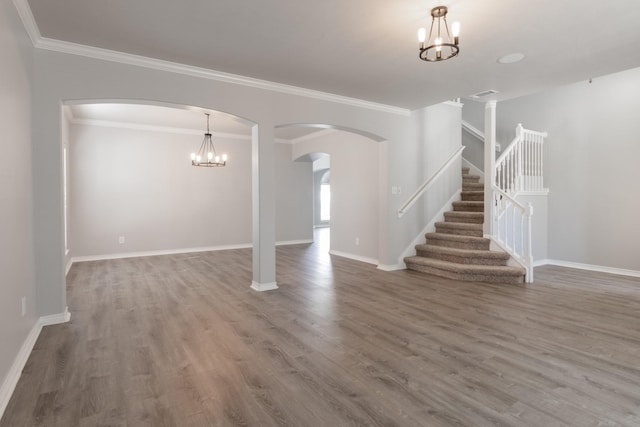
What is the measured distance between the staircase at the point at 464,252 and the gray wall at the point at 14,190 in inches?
200

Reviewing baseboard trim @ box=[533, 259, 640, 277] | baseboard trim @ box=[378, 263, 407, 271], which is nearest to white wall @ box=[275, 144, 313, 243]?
baseboard trim @ box=[378, 263, 407, 271]

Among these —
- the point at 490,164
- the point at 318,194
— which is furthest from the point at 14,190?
the point at 318,194

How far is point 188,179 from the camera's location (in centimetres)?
809

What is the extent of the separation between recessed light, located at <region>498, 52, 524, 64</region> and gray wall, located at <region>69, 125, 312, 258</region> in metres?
6.18

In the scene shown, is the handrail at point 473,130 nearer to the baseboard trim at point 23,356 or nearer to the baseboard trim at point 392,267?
the baseboard trim at point 392,267

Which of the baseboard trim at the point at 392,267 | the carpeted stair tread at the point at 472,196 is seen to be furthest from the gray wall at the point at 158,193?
the carpeted stair tread at the point at 472,196

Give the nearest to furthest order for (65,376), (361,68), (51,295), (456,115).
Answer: (65,376) < (51,295) < (361,68) < (456,115)

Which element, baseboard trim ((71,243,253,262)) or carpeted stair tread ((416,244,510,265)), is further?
baseboard trim ((71,243,253,262))

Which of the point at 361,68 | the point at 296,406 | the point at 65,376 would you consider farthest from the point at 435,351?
the point at 361,68

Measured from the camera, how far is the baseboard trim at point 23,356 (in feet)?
6.87

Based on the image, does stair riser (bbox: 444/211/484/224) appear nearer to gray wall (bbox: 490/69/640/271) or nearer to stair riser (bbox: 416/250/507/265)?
stair riser (bbox: 416/250/507/265)

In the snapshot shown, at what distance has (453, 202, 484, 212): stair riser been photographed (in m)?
6.60

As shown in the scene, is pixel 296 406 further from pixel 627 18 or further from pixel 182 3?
pixel 627 18

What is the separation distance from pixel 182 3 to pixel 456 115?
583cm
